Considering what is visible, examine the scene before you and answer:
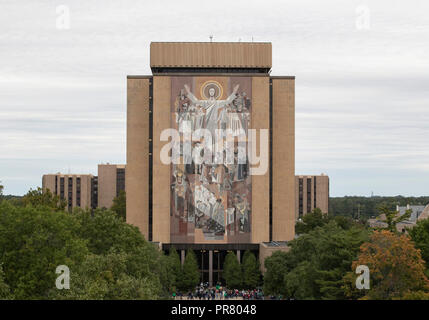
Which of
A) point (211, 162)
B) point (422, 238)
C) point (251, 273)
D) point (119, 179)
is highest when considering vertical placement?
point (211, 162)

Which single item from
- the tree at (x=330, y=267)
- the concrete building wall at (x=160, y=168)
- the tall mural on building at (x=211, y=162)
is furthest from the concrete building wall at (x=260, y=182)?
the tree at (x=330, y=267)

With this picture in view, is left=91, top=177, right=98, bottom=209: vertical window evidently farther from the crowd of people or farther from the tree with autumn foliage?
the tree with autumn foliage

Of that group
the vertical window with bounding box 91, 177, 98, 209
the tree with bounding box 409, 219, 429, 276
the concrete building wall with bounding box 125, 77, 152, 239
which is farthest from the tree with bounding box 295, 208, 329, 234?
the vertical window with bounding box 91, 177, 98, 209

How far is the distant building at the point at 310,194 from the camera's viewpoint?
6885 inches

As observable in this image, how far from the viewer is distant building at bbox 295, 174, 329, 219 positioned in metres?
175

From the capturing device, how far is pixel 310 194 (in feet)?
577

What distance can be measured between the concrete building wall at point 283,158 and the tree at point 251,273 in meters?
10.6

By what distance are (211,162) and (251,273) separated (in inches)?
762

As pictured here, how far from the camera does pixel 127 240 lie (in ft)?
192

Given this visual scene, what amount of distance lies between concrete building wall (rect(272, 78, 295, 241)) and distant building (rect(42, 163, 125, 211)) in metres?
83.1

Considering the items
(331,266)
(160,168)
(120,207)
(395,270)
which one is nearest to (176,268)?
(160,168)

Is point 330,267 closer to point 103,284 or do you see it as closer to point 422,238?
point 422,238
